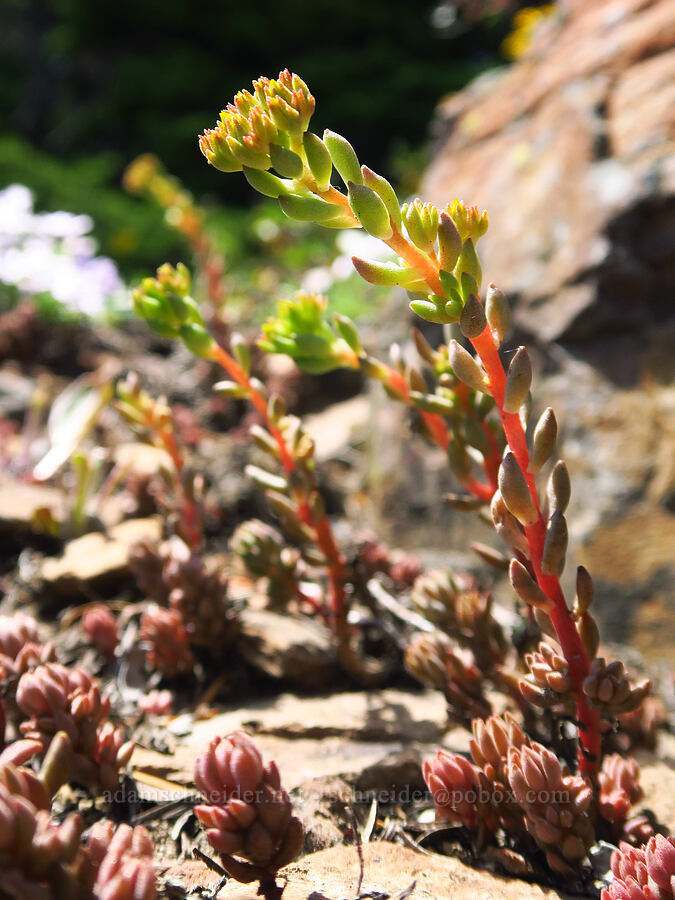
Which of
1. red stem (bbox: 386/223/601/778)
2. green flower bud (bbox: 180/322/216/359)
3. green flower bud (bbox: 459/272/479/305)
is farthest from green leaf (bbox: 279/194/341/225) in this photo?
green flower bud (bbox: 180/322/216/359)

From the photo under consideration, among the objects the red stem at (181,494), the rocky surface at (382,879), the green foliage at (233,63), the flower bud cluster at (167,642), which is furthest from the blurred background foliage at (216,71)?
the rocky surface at (382,879)

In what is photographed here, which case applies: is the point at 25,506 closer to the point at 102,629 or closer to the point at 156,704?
the point at 102,629

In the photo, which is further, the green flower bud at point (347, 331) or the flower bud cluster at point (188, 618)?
the flower bud cluster at point (188, 618)

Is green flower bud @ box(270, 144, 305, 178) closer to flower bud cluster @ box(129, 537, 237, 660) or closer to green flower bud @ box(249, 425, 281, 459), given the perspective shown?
green flower bud @ box(249, 425, 281, 459)

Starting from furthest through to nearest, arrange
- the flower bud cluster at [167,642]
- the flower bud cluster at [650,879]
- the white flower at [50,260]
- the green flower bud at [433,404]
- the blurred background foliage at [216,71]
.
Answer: the blurred background foliage at [216,71]
the white flower at [50,260]
the flower bud cluster at [167,642]
the green flower bud at [433,404]
the flower bud cluster at [650,879]

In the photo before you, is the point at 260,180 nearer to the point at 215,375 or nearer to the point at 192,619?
the point at 192,619

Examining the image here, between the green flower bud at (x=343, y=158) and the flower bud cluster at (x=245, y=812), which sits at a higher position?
the green flower bud at (x=343, y=158)

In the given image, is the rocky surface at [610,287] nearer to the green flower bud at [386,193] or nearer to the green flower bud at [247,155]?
the green flower bud at [386,193]

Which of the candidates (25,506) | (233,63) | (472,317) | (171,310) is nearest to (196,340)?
(171,310)
